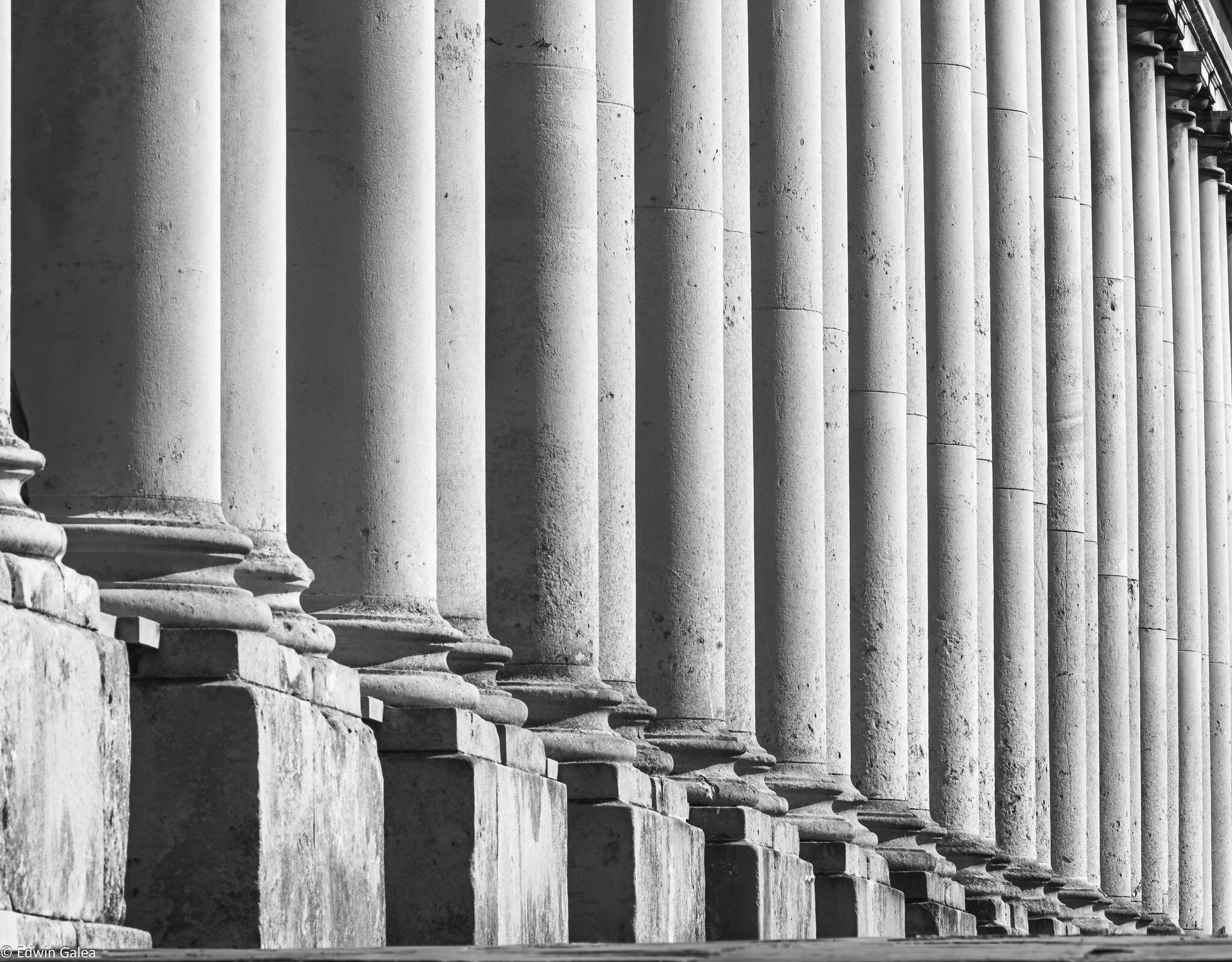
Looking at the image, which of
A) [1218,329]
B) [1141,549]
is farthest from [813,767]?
[1218,329]

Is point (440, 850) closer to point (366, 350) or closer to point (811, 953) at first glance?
point (366, 350)

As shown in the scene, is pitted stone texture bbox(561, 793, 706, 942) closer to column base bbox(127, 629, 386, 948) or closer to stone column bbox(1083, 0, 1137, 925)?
column base bbox(127, 629, 386, 948)

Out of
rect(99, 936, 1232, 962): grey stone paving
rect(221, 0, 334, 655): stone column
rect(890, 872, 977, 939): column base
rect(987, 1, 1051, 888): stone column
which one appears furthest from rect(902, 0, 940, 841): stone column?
rect(99, 936, 1232, 962): grey stone paving

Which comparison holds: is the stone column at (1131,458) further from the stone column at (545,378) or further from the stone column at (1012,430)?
the stone column at (545,378)

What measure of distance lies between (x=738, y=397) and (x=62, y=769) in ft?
149

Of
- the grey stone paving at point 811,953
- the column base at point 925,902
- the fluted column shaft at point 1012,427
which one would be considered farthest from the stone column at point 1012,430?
the grey stone paving at point 811,953

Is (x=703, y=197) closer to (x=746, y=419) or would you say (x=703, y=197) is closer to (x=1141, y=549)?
(x=746, y=419)

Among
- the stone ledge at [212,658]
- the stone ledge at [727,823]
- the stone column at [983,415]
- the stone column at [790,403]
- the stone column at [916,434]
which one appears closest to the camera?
the stone ledge at [212,658]

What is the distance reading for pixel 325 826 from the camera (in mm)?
38688

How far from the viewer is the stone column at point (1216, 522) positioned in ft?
516

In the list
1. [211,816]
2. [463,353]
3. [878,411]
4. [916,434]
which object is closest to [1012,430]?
[916,434]

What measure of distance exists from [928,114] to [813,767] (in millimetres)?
34051

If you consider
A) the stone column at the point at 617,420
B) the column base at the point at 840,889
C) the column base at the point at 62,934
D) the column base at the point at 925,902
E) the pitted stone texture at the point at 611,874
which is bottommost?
the column base at the point at 925,902

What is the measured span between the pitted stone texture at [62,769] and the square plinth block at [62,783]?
16mm
